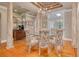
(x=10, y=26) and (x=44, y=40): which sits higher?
(x=10, y=26)

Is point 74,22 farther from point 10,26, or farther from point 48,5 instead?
point 10,26

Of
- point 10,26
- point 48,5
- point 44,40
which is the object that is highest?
point 48,5

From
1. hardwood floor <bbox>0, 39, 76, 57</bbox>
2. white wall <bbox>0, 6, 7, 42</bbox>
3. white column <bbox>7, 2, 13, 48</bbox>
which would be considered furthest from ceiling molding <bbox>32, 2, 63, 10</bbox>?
hardwood floor <bbox>0, 39, 76, 57</bbox>

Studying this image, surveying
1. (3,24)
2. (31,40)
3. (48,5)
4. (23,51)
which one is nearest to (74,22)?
(48,5)

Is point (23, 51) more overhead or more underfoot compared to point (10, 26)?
more underfoot

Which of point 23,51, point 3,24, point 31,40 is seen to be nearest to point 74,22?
point 31,40

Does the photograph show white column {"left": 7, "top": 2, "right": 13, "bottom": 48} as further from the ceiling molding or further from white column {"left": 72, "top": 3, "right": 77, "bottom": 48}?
white column {"left": 72, "top": 3, "right": 77, "bottom": 48}

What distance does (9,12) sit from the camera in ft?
7.53

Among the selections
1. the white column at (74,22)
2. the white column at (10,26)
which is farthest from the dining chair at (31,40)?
the white column at (74,22)

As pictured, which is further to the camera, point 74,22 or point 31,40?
point 31,40

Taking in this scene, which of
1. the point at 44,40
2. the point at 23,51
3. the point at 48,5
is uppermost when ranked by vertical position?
the point at 48,5

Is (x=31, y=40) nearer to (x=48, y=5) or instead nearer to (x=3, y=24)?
(x=3, y=24)

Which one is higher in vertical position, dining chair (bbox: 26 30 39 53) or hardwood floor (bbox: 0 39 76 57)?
dining chair (bbox: 26 30 39 53)

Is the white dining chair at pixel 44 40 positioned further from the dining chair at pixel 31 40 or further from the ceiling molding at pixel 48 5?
the ceiling molding at pixel 48 5
